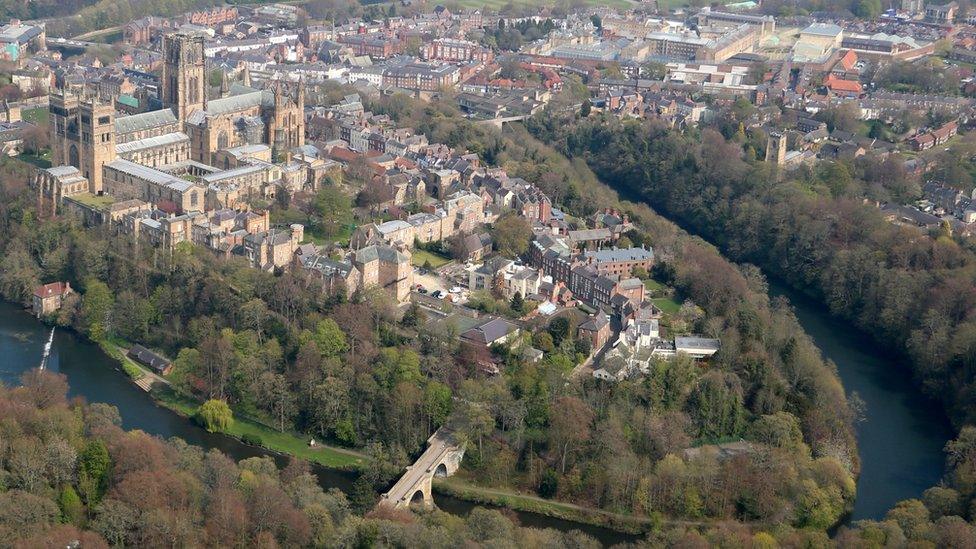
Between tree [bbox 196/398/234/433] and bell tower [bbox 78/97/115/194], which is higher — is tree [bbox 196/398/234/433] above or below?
below

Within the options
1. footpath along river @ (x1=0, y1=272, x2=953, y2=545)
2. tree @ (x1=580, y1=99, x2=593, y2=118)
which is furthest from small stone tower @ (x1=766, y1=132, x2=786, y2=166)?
footpath along river @ (x1=0, y1=272, x2=953, y2=545)

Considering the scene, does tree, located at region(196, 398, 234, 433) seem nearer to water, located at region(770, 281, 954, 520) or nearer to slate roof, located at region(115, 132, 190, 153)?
slate roof, located at region(115, 132, 190, 153)

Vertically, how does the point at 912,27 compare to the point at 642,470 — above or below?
above

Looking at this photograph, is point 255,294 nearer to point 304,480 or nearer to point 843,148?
point 304,480

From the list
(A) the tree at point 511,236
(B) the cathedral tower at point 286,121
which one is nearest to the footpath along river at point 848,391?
(A) the tree at point 511,236

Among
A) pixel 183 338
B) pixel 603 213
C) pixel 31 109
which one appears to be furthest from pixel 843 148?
pixel 31 109

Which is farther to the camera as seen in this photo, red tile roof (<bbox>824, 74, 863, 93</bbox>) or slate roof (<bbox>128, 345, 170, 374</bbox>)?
red tile roof (<bbox>824, 74, 863, 93</bbox>)

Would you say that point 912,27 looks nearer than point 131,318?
No

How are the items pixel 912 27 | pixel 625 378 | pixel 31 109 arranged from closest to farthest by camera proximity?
pixel 625 378 → pixel 31 109 → pixel 912 27

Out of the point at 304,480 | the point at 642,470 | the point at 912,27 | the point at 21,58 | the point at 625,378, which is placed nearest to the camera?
the point at 304,480
